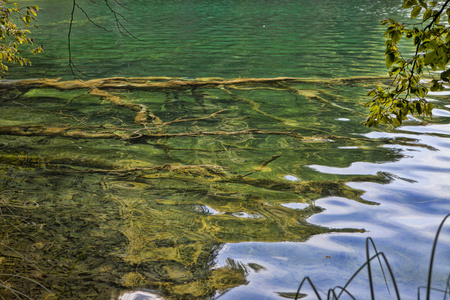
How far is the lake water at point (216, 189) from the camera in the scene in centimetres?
297

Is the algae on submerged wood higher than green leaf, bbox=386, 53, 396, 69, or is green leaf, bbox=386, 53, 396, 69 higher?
green leaf, bbox=386, 53, 396, 69

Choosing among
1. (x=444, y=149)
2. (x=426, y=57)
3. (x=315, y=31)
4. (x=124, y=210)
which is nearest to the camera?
(x=426, y=57)

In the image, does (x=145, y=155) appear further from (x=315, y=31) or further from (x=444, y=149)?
(x=315, y=31)

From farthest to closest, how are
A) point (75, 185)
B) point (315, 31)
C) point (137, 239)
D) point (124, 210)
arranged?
1. point (315, 31)
2. point (75, 185)
3. point (124, 210)
4. point (137, 239)

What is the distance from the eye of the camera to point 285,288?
282 cm

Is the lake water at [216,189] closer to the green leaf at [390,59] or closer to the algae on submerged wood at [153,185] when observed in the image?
the algae on submerged wood at [153,185]

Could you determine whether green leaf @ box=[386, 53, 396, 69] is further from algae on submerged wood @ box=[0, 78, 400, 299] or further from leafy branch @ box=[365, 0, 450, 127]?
algae on submerged wood @ box=[0, 78, 400, 299]

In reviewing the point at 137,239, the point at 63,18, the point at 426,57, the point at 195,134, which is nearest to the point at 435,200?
the point at 426,57

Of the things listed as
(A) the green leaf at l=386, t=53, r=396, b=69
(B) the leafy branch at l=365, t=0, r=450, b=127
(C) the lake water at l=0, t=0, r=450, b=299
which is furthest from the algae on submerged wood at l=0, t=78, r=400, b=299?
(A) the green leaf at l=386, t=53, r=396, b=69

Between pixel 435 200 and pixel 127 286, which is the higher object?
pixel 435 200

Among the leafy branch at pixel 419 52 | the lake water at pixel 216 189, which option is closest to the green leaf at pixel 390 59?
the leafy branch at pixel 419 52

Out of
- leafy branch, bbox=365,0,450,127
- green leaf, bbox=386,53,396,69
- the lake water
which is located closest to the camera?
leafy branch, bbox=365,0,450,127

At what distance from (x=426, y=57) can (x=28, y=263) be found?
2847mm

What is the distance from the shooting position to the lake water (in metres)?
2.97
